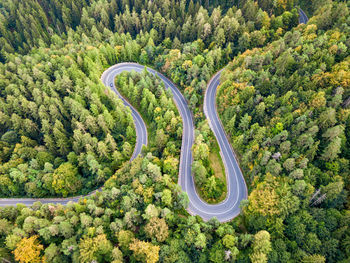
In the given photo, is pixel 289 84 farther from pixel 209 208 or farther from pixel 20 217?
pixel 20 217

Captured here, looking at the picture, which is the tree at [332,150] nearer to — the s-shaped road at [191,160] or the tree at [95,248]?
the s-shaped road at [191,160]

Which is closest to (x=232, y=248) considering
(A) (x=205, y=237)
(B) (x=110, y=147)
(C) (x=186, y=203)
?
(A) (x=205, y=237)

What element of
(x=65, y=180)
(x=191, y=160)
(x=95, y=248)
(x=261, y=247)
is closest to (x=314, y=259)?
(x=261, y=247)

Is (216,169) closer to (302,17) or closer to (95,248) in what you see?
(95,248)

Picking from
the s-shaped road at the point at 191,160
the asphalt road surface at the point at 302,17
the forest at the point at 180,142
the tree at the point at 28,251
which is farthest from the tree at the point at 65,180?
the asphalt road surface at the point at 302,17

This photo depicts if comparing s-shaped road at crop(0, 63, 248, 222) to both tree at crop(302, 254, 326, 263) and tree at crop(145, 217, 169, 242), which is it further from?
tree at crop(302, 254, 326, 263)

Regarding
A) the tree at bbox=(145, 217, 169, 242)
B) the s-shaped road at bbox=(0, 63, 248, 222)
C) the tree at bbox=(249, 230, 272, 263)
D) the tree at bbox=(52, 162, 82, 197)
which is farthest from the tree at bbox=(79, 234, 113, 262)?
the tree at bbox=(249, 230, 272, 263)
